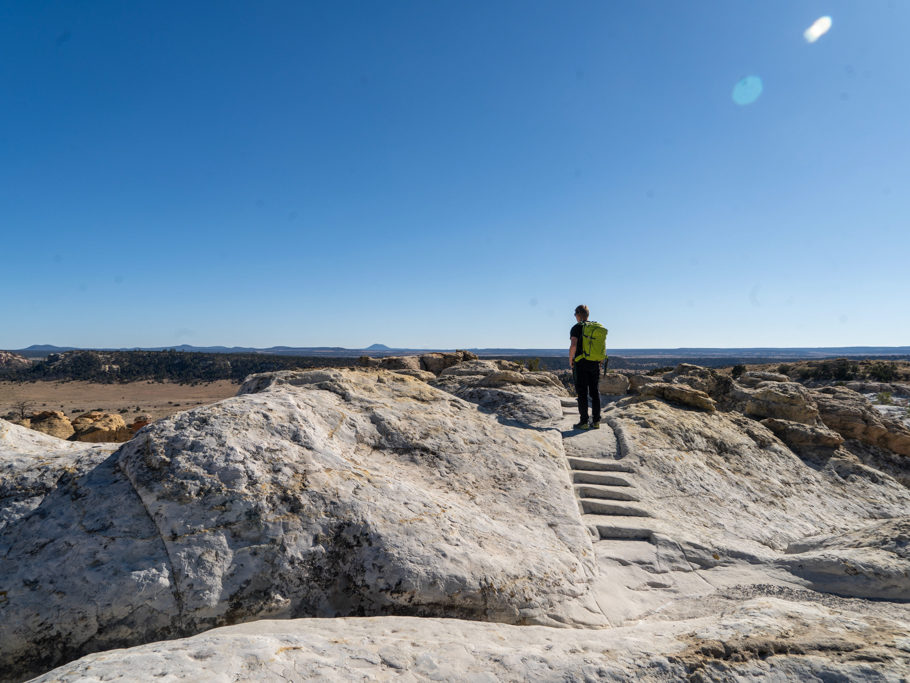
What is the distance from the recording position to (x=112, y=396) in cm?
4428

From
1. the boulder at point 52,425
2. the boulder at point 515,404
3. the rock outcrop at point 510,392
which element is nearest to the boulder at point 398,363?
the rock outcrop at point 510,392

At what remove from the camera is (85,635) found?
9.87 feet

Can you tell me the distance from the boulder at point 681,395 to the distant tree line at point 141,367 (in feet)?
145

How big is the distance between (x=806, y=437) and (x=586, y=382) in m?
5.04

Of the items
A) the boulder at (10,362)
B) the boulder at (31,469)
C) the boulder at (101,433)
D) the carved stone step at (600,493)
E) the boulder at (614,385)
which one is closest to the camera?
the boulder at (31,469)

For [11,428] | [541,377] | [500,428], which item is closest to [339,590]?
[500,428]

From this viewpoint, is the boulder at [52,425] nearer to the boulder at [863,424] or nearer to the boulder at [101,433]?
the boulder at [101,433]

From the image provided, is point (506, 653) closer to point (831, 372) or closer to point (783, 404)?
point (783, 404)

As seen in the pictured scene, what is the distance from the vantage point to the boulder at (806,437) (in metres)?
9.18

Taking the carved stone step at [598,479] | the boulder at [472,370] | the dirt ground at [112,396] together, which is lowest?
the dirt ground at [112,396]

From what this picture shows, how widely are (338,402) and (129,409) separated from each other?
1473 inches

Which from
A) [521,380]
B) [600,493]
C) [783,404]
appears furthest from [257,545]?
[783,404]

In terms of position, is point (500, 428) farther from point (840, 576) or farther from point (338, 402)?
point (840, 576)

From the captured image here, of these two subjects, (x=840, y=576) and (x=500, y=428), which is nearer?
(x=840, y=576)
